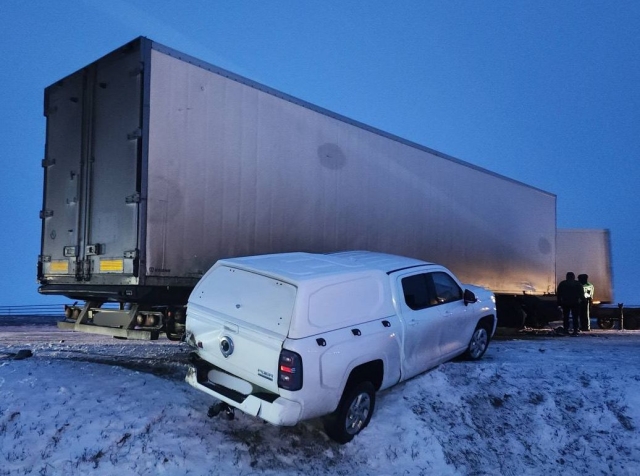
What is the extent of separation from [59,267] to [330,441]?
17.2 ft

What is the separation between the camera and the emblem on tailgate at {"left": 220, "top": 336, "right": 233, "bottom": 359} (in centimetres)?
546

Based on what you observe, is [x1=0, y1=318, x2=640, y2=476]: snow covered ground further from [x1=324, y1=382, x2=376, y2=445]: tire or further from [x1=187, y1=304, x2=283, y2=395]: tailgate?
[x1=187, y1=304, x2=283, y2=395]: tailgate

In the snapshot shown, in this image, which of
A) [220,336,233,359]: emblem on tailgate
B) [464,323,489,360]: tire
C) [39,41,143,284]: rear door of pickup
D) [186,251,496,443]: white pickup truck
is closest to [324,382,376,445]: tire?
[186,251,496,443]: white pickup truck

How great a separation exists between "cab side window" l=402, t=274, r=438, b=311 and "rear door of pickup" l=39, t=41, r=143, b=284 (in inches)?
139

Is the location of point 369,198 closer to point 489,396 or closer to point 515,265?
point 489,396

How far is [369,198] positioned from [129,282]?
16.9 ft

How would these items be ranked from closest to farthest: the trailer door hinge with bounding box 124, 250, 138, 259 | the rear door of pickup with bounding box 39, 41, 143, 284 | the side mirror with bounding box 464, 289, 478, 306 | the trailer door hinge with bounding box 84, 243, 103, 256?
the trailer door hinge with bounding box 124, 250, 138, 259 → the rear door of pickup with bounding box 39, 41, 143, 284 → the trailer door hinge with bounding box 84, 243, 103, 256 → the side mirror with bounding box 464, 289, 478, 306

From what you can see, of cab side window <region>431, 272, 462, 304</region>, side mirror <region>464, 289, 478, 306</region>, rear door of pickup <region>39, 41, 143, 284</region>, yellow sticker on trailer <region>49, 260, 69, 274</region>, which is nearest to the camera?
rear door of pickup <region>39, 41, 143, 284</region>

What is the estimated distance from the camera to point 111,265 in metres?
7.53

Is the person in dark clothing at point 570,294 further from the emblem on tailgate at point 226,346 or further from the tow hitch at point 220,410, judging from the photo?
the emblem on tailgate at point 226,346

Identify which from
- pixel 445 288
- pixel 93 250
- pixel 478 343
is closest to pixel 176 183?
pixel 93 250

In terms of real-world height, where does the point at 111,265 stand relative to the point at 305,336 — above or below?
above

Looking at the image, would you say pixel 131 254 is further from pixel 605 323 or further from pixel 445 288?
pixel 605 323

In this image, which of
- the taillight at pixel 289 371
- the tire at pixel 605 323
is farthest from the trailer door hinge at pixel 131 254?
the tire at pixel 605 323
